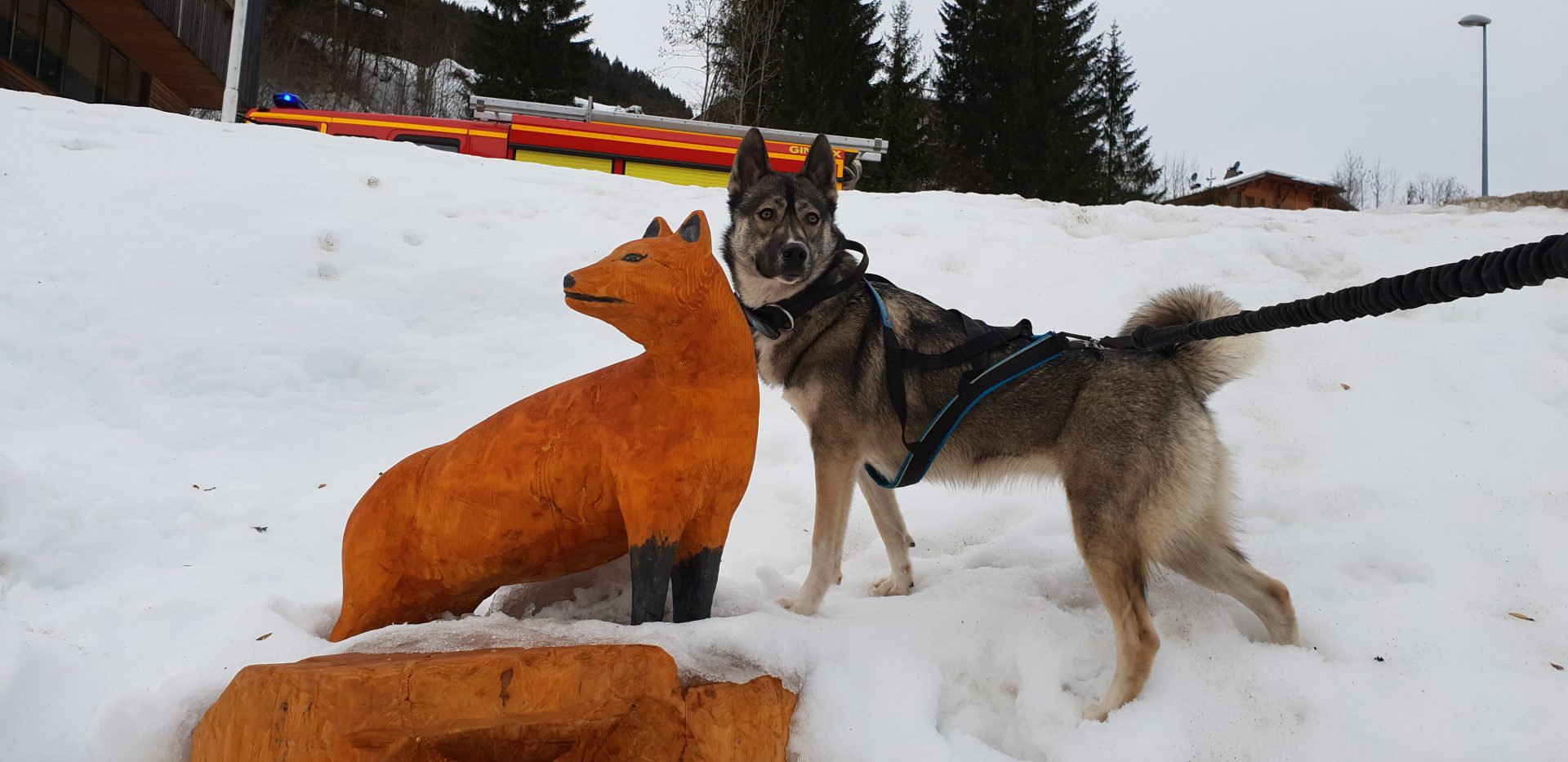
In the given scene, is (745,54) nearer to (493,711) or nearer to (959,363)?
(959,363)

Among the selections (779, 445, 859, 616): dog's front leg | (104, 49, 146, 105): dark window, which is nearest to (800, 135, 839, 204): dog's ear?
(779, 445, 859, 616): dog's front leg

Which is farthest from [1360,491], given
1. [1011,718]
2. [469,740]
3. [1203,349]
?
[469,740]

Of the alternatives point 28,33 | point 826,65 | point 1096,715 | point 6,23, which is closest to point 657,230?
point 1096,715

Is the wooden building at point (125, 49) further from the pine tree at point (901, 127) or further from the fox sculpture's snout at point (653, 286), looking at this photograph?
the fox sculpture's snout at point (653, 286)

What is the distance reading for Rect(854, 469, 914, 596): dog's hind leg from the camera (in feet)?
12.0

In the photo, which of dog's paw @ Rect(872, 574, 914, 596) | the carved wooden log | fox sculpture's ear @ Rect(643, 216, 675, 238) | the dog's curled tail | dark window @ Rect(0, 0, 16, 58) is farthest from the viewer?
dark window @ Rect(0, 0, 16, 58)

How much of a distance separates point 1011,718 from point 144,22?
82.9 ft

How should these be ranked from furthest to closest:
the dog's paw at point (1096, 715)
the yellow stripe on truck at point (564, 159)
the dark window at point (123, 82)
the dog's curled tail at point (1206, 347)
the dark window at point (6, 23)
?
1. the dark window at point (123, 82)
2. the dark window at point (6, 23)
3. the yellow stripe on truck at point (564, 159)
4. the dog's curled tail at point (1206, 347)
5. the dog's paw at point (1096, 715)

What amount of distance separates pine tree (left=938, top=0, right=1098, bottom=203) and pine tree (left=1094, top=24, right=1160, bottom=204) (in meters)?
1.29

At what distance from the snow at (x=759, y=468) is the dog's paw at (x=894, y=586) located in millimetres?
100

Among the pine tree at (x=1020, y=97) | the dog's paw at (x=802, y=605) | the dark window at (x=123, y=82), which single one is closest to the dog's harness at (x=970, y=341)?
the dog's paw at (x=802, y=605)

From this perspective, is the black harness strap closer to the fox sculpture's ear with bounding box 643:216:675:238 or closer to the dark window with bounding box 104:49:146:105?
the fox sculpture's ear with bounding box 643:216:675:238

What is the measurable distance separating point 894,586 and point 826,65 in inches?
1131

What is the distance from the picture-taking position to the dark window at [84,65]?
19.5 m
